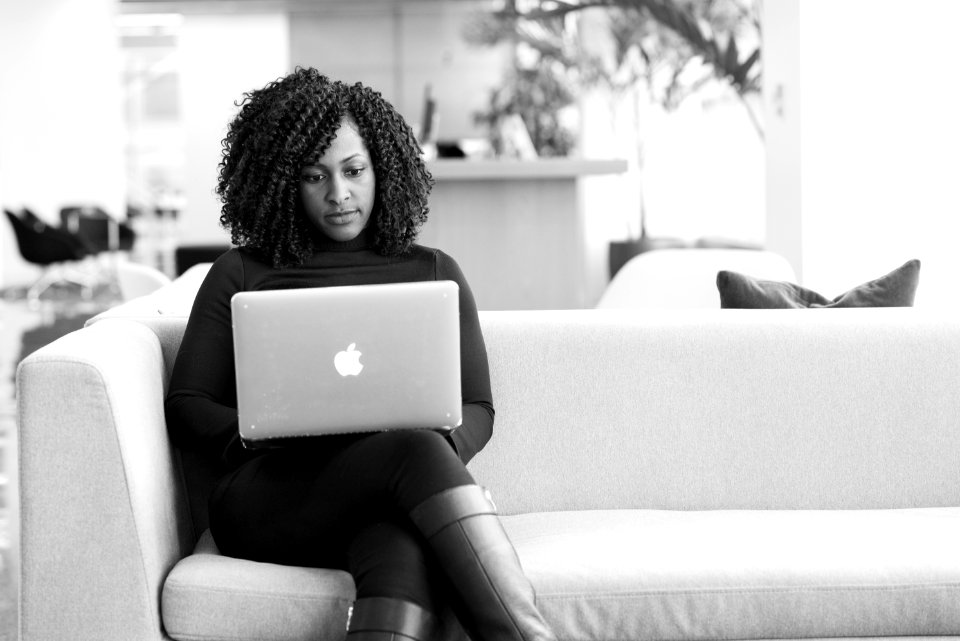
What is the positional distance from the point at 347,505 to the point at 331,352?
27 cm

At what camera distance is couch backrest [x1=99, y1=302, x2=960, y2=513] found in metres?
2.54

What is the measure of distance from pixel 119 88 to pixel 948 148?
11905mm

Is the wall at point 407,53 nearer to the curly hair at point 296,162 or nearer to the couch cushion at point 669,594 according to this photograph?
the curly hair at point 296,162

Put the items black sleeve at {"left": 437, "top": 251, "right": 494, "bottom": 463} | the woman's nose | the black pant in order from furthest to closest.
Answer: the woman's nose, black sleeve at {"left": 437, "top": 251, "right": 494, "bottom": 463}, the black pant

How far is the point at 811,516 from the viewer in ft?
7.96

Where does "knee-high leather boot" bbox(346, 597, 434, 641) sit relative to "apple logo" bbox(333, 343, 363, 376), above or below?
below

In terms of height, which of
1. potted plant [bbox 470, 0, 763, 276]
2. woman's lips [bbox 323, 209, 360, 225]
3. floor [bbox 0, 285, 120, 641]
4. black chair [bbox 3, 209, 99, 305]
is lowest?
floor [bbox 0, 285, 120, 641]

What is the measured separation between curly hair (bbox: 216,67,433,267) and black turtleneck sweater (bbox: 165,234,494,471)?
0.04 m

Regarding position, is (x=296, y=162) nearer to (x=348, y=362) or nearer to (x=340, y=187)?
(x=340, y=187)

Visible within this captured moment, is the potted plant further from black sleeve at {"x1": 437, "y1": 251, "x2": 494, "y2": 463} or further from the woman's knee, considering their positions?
the woman's knee

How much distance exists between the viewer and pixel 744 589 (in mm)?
2053

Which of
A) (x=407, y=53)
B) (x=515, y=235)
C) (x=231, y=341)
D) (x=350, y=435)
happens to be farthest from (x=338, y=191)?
(x=407, y=53)

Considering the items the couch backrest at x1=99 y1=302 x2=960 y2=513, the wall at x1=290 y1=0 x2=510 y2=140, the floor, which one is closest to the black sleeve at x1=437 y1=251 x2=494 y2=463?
the couch backrest at x1=99 y1=302 x2=960 y2=513

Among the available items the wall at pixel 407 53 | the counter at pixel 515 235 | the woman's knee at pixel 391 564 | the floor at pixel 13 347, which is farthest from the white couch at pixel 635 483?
the wall at pixel 407 53
